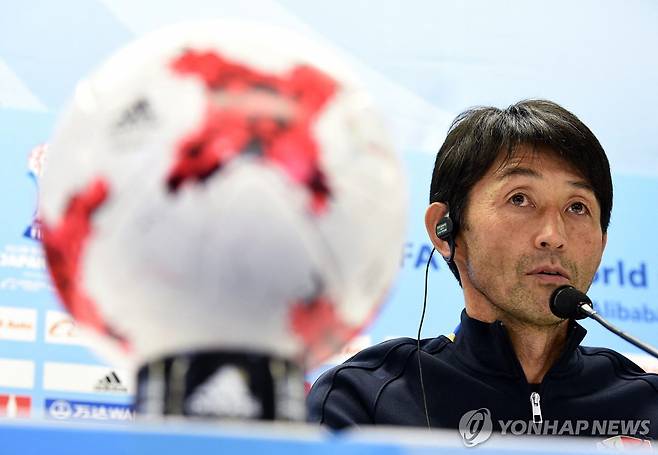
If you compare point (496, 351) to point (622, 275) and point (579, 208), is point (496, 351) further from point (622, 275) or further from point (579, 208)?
point (622, 275)

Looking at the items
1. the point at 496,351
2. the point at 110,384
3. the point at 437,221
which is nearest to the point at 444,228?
the point at 437,221

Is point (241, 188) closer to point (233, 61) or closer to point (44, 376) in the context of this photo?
point (233, 61)

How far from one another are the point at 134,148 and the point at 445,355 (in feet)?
2.72

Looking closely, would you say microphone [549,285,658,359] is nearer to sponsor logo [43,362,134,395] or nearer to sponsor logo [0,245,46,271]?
sponsor logo [43,362,134,395]

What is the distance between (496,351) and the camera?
109cm

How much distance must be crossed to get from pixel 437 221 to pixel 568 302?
0.79 ft

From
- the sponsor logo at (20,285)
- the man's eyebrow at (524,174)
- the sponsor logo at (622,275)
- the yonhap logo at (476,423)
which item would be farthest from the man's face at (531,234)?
the sponsor logo at (20,285)

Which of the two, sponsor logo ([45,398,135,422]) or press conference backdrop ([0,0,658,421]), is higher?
press conference backdrop ([0,0,658,421])

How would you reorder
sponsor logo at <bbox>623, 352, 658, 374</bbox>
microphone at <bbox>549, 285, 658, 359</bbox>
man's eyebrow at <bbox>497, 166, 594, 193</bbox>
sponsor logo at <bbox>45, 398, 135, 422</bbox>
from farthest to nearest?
sponsor logo at <bbox>623, 352, 658, 374</bbox> < sponsor logo at <bbox>45, 398, 135, 422</bbox> < man's eyebrow at <bbox>497, 166, 594, 193</bbox> < microphone at <bbox>549, 285, 658, 359</bbox>

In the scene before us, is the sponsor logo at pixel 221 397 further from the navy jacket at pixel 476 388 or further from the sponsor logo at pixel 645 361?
the sponsor logo at pixel 645 361

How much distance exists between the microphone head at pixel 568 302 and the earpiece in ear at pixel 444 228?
0.17 meters

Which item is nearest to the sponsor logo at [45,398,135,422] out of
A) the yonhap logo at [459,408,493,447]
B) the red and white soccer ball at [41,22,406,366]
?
the yonhap logo at [459,408,493,447]

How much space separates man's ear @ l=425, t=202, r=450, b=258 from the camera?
1170mm

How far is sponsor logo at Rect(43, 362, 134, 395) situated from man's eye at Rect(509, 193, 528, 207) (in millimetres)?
696
